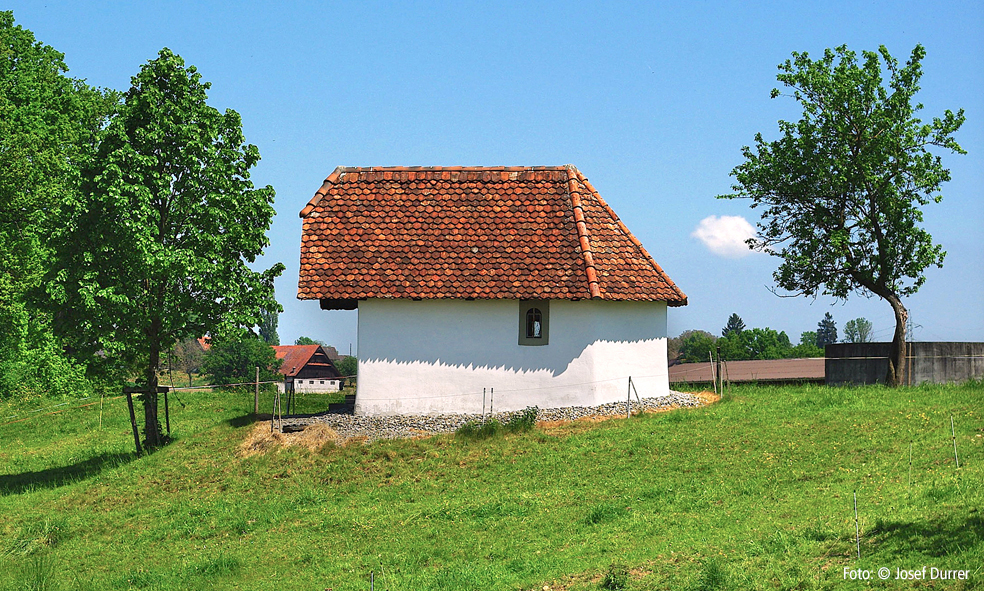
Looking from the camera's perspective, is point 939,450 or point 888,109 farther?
point 888,109

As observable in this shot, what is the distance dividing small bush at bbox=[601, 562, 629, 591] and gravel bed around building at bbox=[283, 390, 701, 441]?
40.4ft

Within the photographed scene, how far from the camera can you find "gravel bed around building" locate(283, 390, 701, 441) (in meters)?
24.1

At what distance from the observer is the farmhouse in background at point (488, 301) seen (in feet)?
84.1

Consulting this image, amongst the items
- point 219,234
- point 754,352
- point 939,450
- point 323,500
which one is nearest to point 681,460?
point 939,450

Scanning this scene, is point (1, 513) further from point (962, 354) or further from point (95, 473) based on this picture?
point (962, 354)

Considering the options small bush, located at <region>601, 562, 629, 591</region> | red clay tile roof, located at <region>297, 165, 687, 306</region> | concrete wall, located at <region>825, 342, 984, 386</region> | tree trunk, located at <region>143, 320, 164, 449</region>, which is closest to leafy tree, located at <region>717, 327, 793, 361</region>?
concrete wall, located at <region>825, 342, 984, 386</region>

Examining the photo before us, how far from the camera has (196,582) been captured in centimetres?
1424

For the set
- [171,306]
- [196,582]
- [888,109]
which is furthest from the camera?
[888,109]

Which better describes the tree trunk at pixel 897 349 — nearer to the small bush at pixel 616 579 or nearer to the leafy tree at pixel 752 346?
the small bush at pixel 616 579

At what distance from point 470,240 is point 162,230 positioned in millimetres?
8869

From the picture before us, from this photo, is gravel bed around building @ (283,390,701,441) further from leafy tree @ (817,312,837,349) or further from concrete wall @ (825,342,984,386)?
leafy tree @ (817,312,837,349)

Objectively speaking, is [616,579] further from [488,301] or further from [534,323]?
[488,301]

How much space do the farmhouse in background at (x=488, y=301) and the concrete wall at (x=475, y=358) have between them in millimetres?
29

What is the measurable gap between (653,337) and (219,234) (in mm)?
13177
